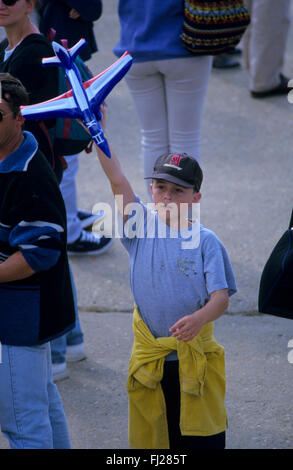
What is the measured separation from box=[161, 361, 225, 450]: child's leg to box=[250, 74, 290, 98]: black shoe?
4.77 m

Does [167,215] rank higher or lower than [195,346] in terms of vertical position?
higher

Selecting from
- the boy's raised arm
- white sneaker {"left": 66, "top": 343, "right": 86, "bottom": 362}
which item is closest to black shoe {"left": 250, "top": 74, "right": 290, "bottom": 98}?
white sneaker {"left": 66, "top": 343, "right": 86, "bottom": 362}

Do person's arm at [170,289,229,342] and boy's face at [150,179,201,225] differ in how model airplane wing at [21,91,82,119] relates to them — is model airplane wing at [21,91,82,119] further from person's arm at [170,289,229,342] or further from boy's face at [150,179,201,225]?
person's arm at [170,289,229,342]

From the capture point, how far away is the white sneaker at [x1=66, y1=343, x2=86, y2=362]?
147 inches

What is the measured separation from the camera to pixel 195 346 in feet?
8.59

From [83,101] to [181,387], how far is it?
103 cm

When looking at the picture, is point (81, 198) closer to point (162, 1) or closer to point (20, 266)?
point (162, 1)

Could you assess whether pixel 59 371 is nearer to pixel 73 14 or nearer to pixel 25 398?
pixel 25 398

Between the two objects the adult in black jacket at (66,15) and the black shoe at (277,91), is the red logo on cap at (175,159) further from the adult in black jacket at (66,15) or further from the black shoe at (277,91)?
the black shoe at (277,91)

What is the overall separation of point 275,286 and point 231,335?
4.97 ft

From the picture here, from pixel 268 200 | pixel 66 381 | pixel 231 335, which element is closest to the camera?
pixel 66 381

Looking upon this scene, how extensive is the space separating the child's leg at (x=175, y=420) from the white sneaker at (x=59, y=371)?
3.12ft

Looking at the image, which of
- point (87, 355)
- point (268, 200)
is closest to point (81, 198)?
point (268, 200)

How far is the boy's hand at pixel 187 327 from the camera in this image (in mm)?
2484
